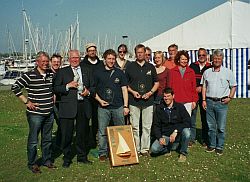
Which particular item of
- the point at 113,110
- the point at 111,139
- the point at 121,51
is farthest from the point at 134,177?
the point at 121,51

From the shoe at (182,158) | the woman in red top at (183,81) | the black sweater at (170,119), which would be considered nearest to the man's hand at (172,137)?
the black sweater at (170,119)

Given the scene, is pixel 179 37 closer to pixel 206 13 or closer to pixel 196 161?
pixel 206 13

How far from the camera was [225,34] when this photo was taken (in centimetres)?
1590

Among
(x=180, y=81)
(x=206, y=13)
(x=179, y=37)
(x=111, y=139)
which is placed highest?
(x=206, y=13)

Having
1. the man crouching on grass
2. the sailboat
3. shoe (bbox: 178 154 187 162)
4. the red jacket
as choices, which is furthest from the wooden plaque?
the red jacket

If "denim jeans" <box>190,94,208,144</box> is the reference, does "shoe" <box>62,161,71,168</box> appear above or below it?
below

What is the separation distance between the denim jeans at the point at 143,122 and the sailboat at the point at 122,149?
488 mm

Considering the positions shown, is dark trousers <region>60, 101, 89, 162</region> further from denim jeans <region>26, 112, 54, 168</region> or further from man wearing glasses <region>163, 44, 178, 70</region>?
man wearing glasses <region>163, 44, 178, 70</region>

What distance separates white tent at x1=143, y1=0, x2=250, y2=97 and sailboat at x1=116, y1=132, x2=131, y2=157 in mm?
10520

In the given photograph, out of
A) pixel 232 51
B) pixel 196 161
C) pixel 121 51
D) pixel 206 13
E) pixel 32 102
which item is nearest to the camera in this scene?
pixel 32 102

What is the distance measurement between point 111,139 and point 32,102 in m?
1.68

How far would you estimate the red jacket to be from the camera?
22.2ft

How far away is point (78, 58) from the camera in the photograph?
595 cm

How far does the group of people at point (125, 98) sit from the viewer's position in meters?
5.65
